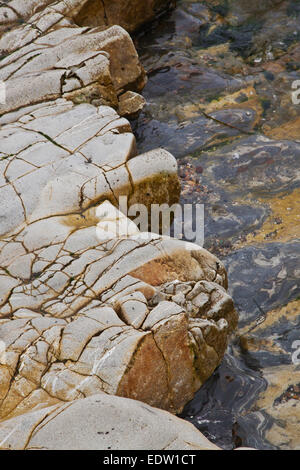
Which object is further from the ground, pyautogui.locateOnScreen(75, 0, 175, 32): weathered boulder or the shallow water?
pyautogui.locateOnScreen(75, 0, 175, 32): weathered boulder

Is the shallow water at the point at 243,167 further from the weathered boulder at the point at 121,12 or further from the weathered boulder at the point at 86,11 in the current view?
the weathered boulder at the point at 86,11

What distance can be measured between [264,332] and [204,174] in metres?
2.82

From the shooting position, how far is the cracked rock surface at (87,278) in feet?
13.9

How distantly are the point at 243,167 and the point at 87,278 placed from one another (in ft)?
11.6

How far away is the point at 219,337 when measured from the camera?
5.00m

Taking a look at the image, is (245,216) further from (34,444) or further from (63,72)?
(34,444)

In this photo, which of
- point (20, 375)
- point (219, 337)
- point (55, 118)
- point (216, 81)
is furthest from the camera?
point (216, 81)

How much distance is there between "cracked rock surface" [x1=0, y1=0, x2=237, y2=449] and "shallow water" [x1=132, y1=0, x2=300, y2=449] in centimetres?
43

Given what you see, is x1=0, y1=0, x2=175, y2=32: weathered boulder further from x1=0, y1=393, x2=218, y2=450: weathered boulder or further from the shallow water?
x1=0, y1=393, x2=218, y2=450: weathered boulder

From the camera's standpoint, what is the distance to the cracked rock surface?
4.23 meters

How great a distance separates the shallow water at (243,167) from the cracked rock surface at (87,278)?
16.9 inches

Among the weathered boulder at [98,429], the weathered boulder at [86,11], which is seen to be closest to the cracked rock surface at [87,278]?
the weathered boulder at [98,429]

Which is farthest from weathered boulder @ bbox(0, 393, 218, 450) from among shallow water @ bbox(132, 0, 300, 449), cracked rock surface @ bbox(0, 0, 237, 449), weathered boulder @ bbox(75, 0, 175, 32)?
weathered boulder @ bbox(75, 0, 175, 32)
